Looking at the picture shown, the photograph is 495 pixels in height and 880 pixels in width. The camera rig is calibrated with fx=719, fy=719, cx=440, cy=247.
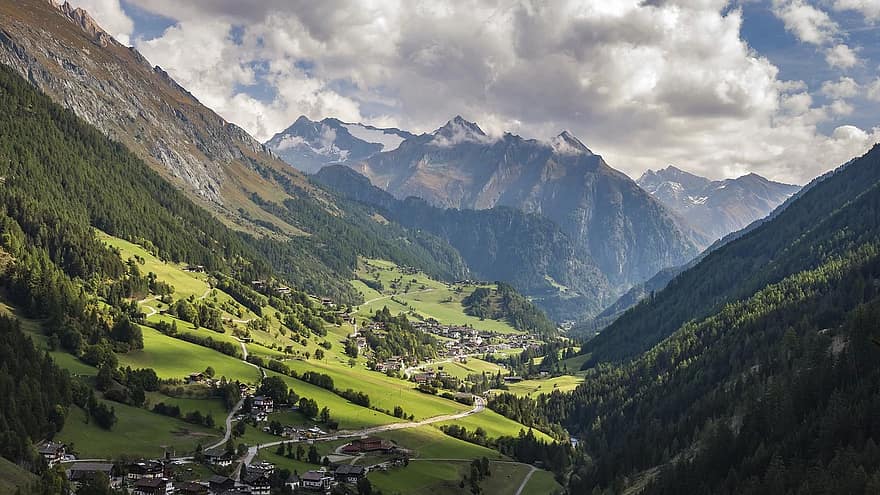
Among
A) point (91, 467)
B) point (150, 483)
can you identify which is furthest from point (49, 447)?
point (150, 483)

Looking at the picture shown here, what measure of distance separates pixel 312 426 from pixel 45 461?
59598mm

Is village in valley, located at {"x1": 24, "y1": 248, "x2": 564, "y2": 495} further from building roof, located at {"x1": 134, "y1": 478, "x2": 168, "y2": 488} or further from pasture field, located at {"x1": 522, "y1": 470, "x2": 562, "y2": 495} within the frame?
pasture field, located at {"x1": 522, "y1": 470, "x2": 562, "y2": 495}

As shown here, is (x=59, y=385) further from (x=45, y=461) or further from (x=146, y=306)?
(x=146, y=306)

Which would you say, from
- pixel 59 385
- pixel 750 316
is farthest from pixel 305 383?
pixel 750 316

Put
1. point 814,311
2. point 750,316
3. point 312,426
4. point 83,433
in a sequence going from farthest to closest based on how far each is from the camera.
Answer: point 750,316 < point 814,311 < point 312,426 < point 83,433

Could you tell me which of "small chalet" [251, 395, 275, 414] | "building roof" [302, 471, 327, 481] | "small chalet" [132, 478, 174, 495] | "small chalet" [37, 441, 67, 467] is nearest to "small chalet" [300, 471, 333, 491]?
"building roof" [302, 471, 327, 481]

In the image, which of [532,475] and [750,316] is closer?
[532,475]

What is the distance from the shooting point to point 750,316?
192 metres

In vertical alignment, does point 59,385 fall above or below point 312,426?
above

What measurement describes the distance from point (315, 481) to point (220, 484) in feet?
46.8

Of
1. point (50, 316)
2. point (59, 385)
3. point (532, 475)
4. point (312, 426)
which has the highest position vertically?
point (50, 316)

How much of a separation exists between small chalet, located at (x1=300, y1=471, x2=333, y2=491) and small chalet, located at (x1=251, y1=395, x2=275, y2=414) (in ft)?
122

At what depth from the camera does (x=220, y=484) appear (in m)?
94.9

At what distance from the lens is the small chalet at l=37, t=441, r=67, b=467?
8901cm
